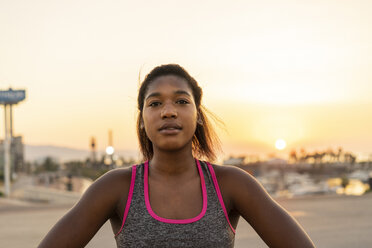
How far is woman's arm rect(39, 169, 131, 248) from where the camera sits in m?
1.91


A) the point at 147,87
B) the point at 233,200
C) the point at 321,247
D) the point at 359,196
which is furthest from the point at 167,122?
the point at 359,196

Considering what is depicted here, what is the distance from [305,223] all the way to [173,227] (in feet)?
23.7

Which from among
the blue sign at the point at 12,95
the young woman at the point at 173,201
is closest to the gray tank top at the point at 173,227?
the young woman at the point at 173,201

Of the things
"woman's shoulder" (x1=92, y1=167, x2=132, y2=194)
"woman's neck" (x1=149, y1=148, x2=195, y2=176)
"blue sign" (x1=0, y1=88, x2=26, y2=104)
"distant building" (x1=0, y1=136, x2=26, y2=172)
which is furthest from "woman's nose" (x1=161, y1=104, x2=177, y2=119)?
"distant building" (x1=0, y1=136, x2=26, y2=172)

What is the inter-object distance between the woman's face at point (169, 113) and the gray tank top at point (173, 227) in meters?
0.21

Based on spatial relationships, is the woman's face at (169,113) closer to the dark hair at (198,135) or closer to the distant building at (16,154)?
the dark hair at (198,135)

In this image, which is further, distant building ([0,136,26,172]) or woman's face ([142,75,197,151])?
distant building ([0,136,26,172])

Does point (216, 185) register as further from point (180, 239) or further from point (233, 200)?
point (180, 239)

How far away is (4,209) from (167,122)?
10.5m

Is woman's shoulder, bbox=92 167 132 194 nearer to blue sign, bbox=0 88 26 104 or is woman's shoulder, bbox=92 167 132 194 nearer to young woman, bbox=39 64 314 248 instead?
young woman, bbox=39 64 314 248

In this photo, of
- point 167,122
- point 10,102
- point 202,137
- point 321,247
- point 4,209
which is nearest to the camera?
point 167,122

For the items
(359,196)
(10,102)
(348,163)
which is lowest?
(348,163)

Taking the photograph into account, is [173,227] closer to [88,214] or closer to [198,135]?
[88,214]

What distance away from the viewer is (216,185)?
6.58 ft
